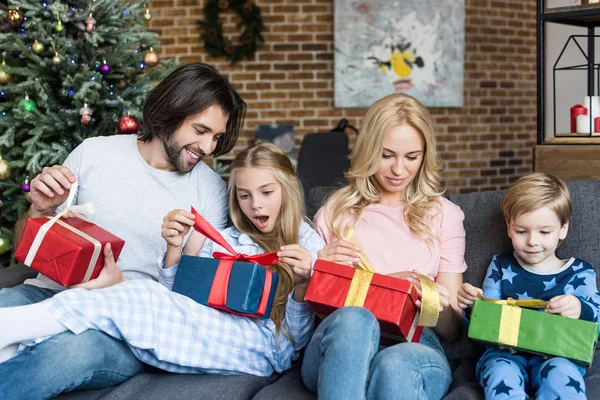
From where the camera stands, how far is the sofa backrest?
2004mm

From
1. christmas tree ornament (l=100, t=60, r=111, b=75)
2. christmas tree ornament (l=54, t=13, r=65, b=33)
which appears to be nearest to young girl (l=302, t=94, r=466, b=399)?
christmas tree ornament (l=100, t=60, r=111, b=75)

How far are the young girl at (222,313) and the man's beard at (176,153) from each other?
144 mm

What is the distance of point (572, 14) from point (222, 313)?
5.74ft

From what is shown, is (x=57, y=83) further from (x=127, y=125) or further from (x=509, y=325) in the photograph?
(x=509, y=325)

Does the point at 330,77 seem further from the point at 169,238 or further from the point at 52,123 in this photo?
the point at 169,238

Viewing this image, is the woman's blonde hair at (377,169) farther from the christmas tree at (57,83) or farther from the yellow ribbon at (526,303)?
the christmas tree at (57,83)

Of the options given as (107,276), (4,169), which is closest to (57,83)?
(4,169)

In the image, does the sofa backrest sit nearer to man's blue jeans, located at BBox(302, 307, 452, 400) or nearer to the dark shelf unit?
man's blue jeans, located at BBox(302, 307, 452, 400)

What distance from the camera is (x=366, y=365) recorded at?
1.56 meters

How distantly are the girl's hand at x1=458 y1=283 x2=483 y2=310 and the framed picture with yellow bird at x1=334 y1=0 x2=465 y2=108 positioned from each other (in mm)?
3693

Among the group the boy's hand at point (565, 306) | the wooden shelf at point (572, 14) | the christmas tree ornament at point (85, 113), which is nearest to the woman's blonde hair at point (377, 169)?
the boy's hand at point (565, 306)

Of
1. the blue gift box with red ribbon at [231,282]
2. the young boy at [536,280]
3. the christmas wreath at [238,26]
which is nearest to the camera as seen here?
the young boy at [536,280]

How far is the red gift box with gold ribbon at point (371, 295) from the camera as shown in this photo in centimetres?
167

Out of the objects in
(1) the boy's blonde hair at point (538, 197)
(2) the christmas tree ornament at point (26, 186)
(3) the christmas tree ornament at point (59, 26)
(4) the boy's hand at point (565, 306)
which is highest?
(3) the christmas tree ornament at point (59, 26)
